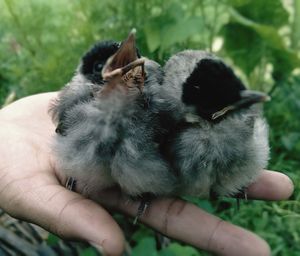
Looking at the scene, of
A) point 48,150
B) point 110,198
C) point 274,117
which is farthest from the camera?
point 274,117

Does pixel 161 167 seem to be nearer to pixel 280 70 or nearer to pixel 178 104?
pixel 178 104

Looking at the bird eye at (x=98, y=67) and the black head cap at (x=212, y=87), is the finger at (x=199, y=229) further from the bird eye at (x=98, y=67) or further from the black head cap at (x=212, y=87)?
the bird eye at (x=98, y=67)

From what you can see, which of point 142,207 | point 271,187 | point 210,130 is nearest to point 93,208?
point 142,207

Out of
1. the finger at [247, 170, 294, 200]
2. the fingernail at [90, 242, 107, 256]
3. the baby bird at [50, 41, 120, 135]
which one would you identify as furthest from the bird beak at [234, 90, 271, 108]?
the fingernail at [90, 242, 107, 256]

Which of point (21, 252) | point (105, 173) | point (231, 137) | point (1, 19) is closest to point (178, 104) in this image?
point (231, 137)

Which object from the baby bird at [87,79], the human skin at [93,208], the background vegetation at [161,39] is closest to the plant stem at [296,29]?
the background vegetation at [161,39]

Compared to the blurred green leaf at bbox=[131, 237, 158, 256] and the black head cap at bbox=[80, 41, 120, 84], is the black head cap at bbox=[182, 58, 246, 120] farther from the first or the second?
the blurred green leaf at bbox=[131, 237, 158, 256]
